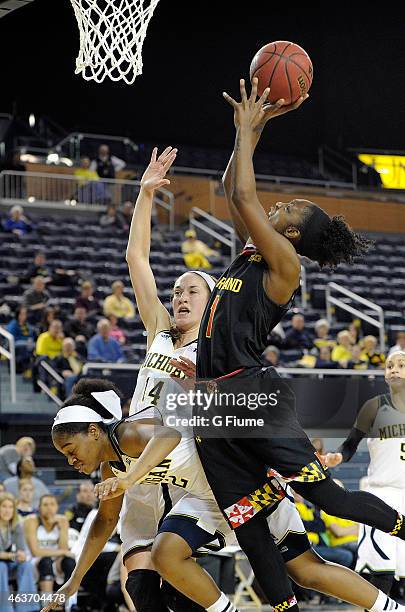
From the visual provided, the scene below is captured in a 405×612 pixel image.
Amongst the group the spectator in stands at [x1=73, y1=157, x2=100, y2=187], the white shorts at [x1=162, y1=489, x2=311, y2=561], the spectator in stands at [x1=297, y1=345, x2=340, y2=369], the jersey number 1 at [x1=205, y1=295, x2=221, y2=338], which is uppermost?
the spectator in stands at [x1=73, y1=157, x2=100, y2=187]

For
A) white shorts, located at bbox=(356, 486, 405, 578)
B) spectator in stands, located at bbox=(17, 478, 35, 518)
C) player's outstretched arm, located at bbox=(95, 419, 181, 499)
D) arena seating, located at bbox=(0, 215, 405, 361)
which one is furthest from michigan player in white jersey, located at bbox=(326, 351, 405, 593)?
arena seating, located at bbox=(0, 215, 405, 361)

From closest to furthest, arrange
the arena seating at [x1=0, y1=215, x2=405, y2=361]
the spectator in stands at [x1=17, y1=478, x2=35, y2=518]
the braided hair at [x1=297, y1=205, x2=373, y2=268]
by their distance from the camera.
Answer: the braided hair at [x1=297, y1=205, x2=373, y2=268] < the spectator in stands at [x1=17, y1=478, x2=35, y2=518] < the arena seating at [x1=0, y1=215, x2=405, y2=361]

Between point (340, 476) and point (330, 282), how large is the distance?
4493mm

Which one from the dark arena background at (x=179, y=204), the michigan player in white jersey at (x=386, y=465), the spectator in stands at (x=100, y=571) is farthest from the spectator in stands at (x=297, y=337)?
the michigan player in white jersey at (x=386, y=465)

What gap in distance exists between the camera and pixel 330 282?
13.8 meters

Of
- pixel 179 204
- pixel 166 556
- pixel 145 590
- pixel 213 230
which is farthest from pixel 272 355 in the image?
pixel 166 556

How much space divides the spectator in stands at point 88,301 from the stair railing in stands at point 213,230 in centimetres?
236

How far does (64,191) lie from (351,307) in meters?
4.80

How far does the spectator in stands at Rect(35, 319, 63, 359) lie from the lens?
11.1 metres

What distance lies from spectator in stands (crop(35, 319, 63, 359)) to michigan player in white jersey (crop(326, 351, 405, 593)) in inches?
221

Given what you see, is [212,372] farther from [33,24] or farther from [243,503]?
[33,24]

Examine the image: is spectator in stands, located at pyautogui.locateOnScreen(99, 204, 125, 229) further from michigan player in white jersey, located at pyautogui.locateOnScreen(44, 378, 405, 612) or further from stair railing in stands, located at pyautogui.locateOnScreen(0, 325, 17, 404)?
michigan player in white jersey, located at pyautogui.locateOnScreen(44, 378, 405, 612)

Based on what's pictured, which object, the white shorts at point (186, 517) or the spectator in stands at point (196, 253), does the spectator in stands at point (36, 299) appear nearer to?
the spectator in stands at point (196, 253)

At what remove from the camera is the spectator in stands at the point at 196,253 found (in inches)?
550
